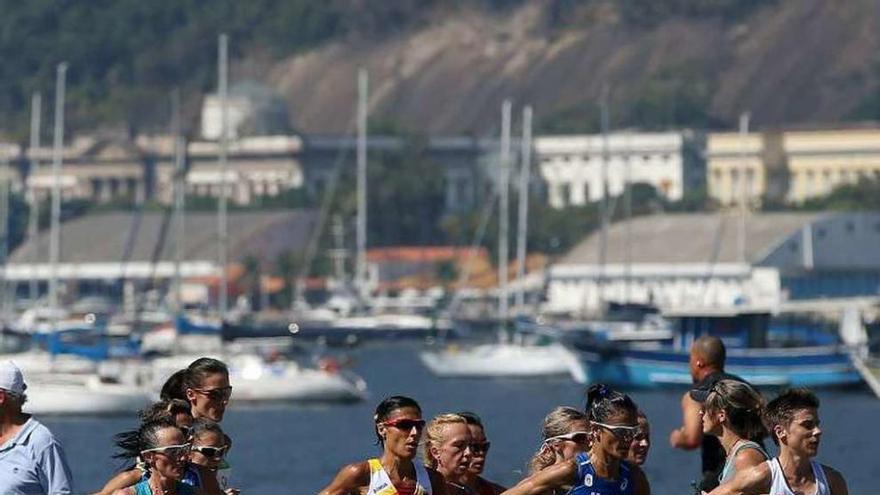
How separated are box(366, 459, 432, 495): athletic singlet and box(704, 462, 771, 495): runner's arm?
3.65 feet

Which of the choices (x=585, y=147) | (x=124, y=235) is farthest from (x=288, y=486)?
(x=585, y=147)

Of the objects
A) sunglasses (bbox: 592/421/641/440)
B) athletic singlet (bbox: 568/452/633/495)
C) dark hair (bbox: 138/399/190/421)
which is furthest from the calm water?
sunglasses (bbox: 592/421/641/440)

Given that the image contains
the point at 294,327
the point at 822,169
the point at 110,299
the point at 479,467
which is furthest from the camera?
the point at 822,169

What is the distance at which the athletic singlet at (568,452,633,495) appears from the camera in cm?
1320

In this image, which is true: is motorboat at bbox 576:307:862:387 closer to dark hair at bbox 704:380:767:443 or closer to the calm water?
the calm water

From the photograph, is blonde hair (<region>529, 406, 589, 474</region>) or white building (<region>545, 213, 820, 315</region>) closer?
blonde hair (<region>529, 406, 589, 474</region>)

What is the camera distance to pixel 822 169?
185375 mm

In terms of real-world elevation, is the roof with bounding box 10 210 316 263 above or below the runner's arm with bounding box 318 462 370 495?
above

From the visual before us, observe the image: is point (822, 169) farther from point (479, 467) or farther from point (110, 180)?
point (479, 467)

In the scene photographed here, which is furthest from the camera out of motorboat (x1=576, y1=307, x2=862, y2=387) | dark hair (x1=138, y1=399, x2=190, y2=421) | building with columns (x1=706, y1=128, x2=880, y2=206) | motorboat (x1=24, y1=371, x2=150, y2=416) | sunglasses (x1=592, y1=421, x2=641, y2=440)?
building with columns (x1=706, y1=128, x2=880, y2=206)

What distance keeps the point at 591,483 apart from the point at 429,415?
44.0m

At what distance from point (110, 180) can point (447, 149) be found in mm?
18336

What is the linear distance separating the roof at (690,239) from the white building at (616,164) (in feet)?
115

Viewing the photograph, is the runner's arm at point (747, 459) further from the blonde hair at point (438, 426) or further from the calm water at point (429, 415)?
the calm water at point (429, 415)
